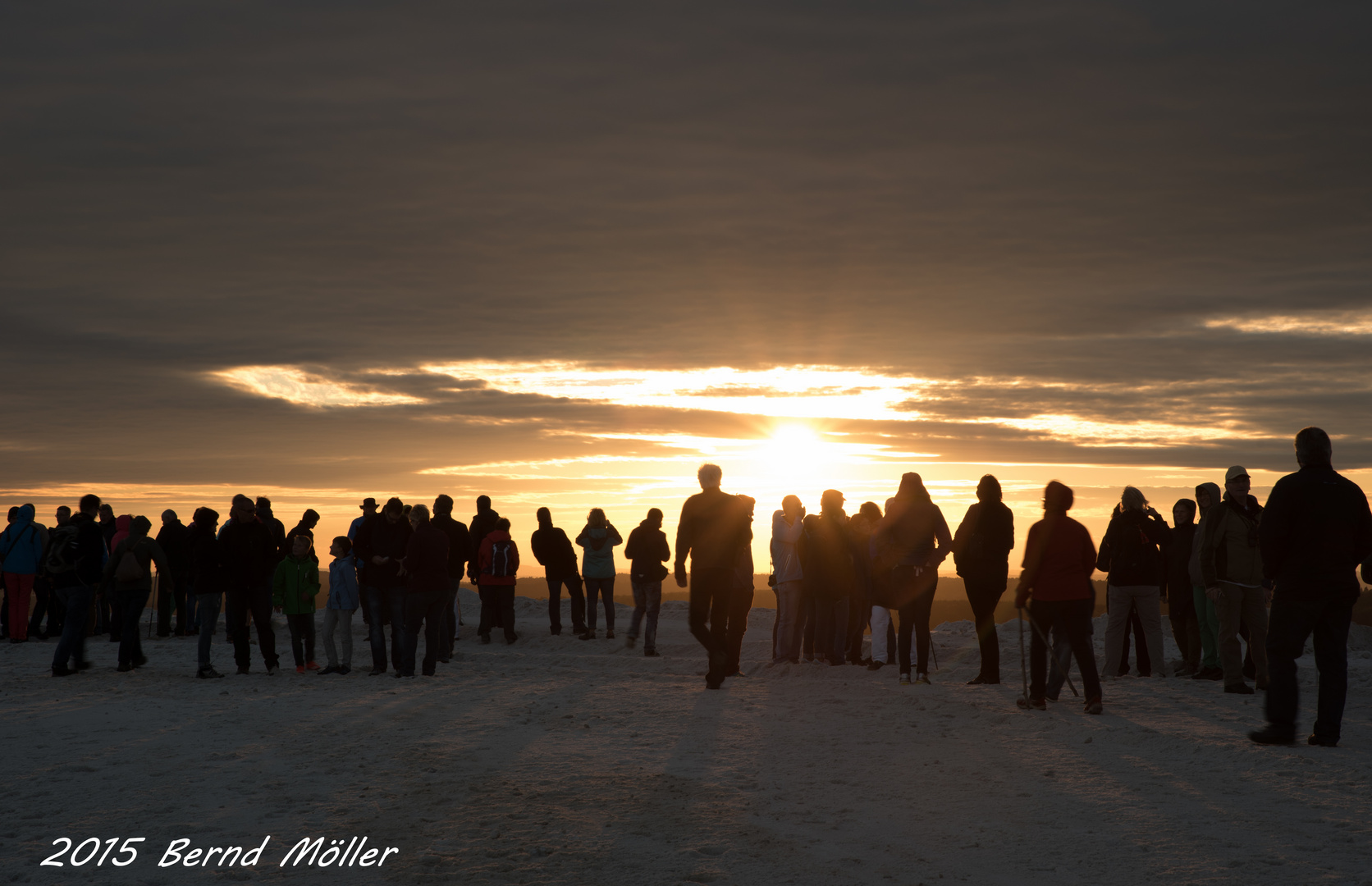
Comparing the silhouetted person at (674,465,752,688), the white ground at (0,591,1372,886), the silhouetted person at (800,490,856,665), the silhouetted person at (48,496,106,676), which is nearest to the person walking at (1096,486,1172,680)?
the white ground at (0,591,1372,886)

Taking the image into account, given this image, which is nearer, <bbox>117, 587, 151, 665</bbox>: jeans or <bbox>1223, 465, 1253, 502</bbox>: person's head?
<bbox>1223, 465, 1253, 502</bbox>: person's head

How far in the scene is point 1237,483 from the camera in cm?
1022

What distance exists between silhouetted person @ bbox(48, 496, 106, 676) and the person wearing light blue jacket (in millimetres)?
4308

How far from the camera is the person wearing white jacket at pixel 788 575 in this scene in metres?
14.0

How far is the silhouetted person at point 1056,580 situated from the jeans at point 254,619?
8.61m

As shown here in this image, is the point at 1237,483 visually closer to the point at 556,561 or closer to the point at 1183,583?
the point at 1183,583

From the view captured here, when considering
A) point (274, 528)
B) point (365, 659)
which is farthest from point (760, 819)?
point (274, 528)

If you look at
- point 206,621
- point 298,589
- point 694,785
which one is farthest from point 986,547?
point 206,621

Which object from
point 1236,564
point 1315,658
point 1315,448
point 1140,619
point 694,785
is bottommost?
point 694,785

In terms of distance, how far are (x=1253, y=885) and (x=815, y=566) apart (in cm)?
915

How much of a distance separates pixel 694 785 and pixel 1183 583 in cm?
813

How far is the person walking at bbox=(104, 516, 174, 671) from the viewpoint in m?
12.5

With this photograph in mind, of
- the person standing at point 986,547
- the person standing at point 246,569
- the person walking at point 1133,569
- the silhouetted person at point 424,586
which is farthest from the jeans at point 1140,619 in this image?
the person standing at point 246,569

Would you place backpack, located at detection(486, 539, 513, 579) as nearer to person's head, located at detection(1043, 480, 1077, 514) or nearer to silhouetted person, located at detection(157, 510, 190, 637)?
silhouetted person, located at detection(157, 510, 190, 637)
